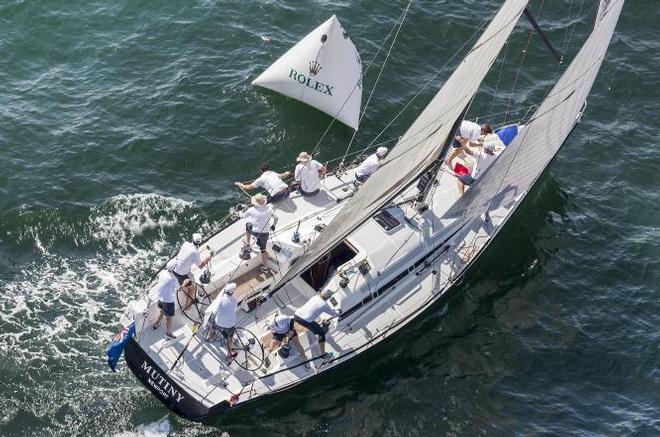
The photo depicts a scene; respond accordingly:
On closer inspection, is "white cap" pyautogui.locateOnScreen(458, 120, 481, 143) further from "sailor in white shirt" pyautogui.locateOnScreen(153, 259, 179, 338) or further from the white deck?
"sailor in white shirt" pyautogui.locateOnScreen(153, 259, 179, 338)

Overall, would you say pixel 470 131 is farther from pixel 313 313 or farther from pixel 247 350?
pixel 247 350

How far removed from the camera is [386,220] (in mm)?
27203

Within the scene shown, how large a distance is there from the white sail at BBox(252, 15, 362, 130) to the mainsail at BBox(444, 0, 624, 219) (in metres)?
8.12

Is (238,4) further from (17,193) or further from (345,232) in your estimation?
(345,232)

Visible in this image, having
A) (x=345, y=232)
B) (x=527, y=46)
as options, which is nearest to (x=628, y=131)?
(x=527, y=46)

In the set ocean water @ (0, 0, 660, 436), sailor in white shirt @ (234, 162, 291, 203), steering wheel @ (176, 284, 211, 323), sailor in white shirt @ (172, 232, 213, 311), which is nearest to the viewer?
sailor in white shirt @ (172, 232, 213, 311)

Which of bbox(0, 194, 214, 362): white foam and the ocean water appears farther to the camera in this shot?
bbox(0, 194, 214, 362): white foam

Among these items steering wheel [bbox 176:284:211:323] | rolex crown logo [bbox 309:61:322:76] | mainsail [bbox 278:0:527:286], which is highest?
mainsail [bbox 278:0:527:286]

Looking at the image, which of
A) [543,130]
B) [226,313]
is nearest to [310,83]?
[543,130]

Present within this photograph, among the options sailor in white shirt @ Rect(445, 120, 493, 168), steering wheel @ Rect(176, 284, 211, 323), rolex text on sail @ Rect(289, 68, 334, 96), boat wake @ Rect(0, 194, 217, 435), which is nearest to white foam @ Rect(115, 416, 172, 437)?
boat wake @ Rect(0, 194, 217, 435)

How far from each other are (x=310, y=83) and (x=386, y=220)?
9.18m

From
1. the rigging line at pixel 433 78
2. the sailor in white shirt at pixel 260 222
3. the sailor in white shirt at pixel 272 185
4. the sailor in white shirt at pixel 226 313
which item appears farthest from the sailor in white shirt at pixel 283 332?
the rigging line at pixel 433 78

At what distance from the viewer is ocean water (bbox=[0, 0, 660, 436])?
24.8 m

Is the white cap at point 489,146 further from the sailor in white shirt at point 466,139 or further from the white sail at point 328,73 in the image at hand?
the white sail at point 328,73
